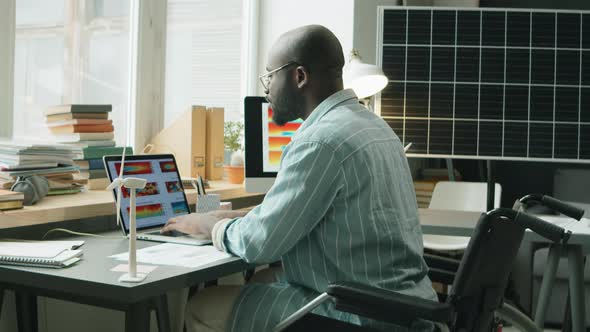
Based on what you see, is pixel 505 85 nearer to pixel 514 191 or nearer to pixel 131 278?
pixel 514 191

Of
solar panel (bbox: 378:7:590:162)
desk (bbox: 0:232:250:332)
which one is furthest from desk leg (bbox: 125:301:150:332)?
solar panel (bbox: 378:7:590:162)

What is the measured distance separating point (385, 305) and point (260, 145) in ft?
4.81

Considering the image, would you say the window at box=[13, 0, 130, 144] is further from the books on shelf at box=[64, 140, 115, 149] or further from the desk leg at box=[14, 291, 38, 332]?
the desk leg at box=[14, 291, 38, 332]

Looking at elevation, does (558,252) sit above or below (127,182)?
below

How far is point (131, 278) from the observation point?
156cm

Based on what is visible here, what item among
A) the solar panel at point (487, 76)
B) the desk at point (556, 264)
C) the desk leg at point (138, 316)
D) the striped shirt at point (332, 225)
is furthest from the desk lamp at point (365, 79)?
the desk leg at point (138, 316)

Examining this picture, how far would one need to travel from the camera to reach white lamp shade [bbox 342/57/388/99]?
11.0ft

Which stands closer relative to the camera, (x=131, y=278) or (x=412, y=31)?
(x=131, y=278)

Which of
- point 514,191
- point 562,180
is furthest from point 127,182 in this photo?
point 514,191

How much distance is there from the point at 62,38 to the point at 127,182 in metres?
1.43

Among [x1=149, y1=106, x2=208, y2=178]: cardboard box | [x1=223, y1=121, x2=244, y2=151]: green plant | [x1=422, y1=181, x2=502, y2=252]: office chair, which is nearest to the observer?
[x1=149, y1=106, x2=208, y2=178]: cardboard box

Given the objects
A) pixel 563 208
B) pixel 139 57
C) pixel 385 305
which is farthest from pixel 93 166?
pixel 563 208

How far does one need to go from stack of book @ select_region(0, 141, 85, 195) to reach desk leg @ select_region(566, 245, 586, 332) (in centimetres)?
184

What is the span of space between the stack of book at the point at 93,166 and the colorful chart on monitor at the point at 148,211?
15.7 inches
